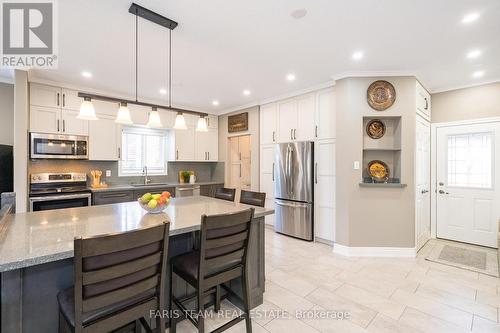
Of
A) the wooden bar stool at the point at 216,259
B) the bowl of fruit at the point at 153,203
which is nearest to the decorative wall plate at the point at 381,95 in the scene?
the wooden bar stool at the point at 216,259

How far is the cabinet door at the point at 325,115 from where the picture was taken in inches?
150

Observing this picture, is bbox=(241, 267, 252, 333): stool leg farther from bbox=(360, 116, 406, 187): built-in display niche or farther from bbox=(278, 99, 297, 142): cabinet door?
bbox=(278, 99, 297, 142): cabinet door

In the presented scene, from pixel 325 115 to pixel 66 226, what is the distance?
362 cm

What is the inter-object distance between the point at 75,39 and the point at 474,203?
236 inches

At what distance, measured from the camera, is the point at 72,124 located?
3881 millimetres

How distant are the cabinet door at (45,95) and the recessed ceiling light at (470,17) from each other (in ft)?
17.2

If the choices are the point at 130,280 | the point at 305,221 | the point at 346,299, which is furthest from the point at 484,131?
the point at 130,280

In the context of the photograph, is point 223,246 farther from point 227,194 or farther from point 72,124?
point 72,124

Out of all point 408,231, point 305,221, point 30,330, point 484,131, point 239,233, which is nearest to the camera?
point 30,330

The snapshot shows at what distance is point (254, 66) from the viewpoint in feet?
10.5

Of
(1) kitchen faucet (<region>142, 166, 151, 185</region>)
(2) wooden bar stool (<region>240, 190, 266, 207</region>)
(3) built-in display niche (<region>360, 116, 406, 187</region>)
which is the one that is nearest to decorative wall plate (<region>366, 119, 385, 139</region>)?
(3) built-in display niche (<region>360, 116, 406, 187</region>)

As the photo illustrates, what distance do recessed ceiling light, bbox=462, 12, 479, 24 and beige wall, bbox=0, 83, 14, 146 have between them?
5.82 m

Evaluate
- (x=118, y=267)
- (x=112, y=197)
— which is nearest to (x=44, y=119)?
(x=112, y=197)

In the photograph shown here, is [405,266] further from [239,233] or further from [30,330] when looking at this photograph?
[30,330]
